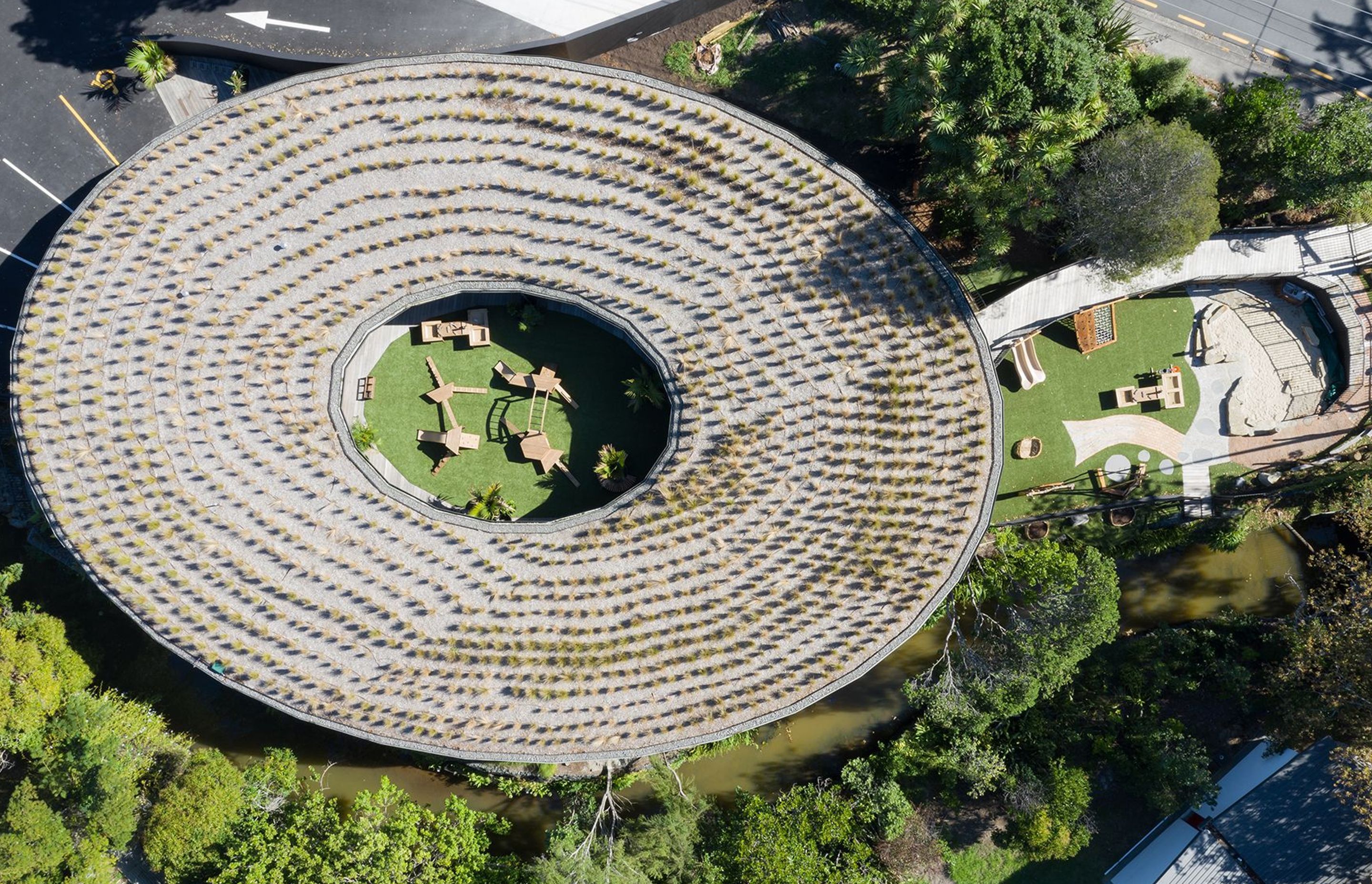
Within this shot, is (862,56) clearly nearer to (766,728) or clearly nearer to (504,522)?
(504,522)

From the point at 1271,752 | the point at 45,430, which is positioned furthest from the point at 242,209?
the point at 1271,752

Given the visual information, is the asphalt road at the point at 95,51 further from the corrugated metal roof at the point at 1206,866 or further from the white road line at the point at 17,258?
the corrugated metal roof at the point at 1206,866

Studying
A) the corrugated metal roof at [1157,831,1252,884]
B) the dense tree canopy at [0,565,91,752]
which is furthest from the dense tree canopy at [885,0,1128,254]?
the dense tree canopy at [0,565,91,752]

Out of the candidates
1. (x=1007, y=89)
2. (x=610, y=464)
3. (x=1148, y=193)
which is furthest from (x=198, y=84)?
(x=1148, y=193)

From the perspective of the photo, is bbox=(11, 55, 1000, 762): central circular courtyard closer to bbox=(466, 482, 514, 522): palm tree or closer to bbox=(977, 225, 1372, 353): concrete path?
bbox=(466, 482, 514, 522): palm tree

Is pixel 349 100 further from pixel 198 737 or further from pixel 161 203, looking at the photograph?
pixel 198 737

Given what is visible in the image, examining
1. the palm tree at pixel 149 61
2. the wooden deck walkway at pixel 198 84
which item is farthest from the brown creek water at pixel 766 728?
the palm tree at pixel 149 61
